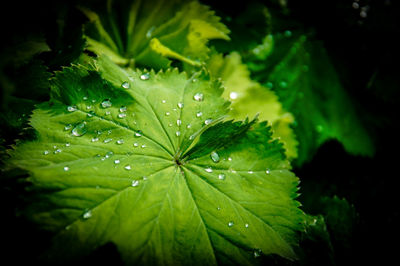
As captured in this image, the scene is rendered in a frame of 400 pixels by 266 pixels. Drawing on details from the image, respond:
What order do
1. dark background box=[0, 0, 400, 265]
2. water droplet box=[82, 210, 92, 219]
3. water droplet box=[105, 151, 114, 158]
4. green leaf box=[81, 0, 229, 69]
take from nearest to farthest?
water droplet box=[82, 210, 92, 219] → water droplet box=[105, 151, 114, 158] → green leaf box=[81, 0, 229, 69] → dark background box=[0, 0, 400, 265]

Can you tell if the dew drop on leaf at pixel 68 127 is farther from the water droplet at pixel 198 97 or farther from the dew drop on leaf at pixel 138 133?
the water droplet at pixel 198 97

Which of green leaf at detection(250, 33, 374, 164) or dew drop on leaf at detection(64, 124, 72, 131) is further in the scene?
green leaf at detection(250, 33, 374, 164)

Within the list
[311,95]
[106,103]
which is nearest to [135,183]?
[106,103]

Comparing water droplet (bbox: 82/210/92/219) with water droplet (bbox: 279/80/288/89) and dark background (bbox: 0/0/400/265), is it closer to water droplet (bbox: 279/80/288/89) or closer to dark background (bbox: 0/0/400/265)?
dark background (bbox: 0/0/400/265)

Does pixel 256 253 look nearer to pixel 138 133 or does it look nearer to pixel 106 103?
pixel 138 133

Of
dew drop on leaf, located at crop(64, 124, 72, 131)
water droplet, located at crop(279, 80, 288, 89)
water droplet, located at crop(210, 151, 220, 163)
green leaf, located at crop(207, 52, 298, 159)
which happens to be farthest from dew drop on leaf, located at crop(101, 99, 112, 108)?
water droplet, located at crop(279, 80, 288, 89)

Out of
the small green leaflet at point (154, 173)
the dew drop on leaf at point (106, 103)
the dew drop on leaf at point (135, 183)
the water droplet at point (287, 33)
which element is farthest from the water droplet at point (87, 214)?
the water droplet at point (287, 33)
